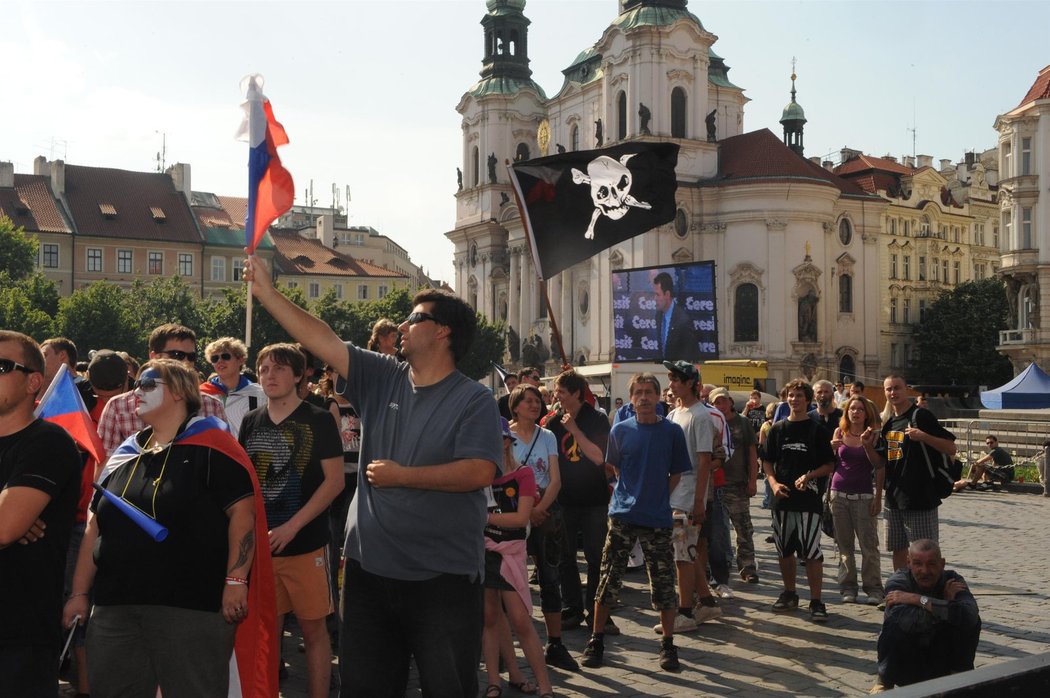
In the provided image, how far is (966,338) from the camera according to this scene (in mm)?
75562

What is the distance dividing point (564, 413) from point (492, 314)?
70.2m

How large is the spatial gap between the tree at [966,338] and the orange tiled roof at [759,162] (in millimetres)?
12211

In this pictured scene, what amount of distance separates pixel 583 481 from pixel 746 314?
58.2 m

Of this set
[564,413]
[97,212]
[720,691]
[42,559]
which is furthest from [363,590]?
[97,212]

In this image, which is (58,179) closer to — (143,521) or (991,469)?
(991,469)

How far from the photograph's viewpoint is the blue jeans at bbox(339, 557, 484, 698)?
4.51 meters

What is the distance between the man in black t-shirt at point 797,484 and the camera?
10109 millimetres

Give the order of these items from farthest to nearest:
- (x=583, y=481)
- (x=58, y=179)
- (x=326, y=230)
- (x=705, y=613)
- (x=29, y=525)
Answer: (x=326, y=230) → (x=58, y=179) → (x=705, y=613) → (x=583, y=481) → (x=29, y=525)

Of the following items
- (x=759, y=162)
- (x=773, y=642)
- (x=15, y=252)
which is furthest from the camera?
(x=759, y=162)

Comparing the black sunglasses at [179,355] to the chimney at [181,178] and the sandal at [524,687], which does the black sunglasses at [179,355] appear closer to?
the sandal at [524,687]

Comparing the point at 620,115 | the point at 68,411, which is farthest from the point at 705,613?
the point at 620,115

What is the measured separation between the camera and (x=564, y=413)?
916cm

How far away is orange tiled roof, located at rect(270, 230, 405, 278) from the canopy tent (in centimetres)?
6621

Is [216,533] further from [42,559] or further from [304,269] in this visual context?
[304,269]
